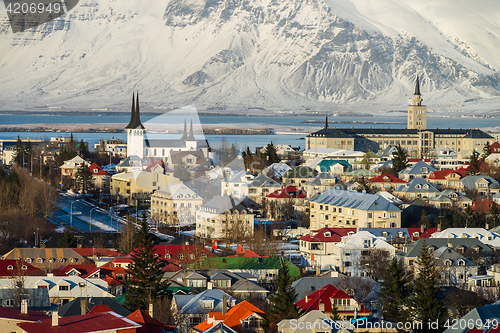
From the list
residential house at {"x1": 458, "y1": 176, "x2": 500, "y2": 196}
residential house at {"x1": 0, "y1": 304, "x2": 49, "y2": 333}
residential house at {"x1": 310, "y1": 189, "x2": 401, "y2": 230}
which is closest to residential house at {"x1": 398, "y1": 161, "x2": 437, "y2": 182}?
residential house at {"x1": 458, "y1": 176, "x2": 500, "y2": 196}

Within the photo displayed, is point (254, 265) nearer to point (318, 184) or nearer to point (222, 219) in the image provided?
point (222, 219)

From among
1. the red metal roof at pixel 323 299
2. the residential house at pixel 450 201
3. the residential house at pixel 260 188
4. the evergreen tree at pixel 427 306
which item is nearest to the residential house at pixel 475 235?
the residential house at pixel 450 201

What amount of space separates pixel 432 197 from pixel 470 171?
1196 cm

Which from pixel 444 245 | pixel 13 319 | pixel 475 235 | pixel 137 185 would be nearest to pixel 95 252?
pixel 444 245

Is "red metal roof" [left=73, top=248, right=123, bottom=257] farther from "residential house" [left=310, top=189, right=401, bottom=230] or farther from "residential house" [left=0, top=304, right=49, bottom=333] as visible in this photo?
"residential house" [left=0, top=304, right=49, bottom=333]

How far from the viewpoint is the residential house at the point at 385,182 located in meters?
63.0

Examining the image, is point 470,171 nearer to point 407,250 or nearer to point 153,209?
point 153,209

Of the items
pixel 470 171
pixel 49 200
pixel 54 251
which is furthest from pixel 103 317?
pixel 470 171

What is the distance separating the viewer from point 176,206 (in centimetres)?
5484

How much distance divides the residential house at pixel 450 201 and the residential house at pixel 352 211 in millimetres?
5402

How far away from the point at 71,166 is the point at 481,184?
31.9 meters

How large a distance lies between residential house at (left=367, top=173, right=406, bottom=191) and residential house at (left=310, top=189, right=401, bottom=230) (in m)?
8.70

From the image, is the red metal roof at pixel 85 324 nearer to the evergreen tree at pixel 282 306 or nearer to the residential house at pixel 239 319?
the residential house at pixel 239 319

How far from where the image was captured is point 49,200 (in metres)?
52.9
